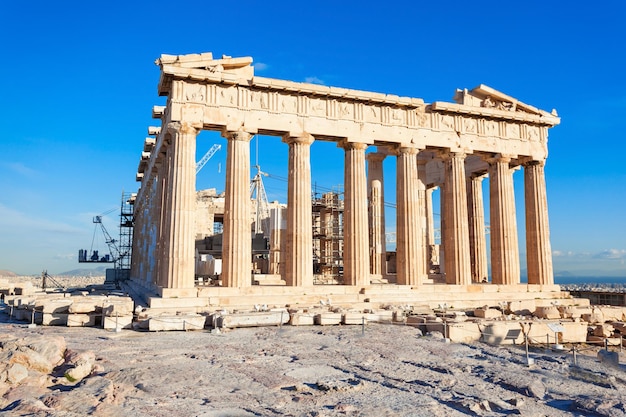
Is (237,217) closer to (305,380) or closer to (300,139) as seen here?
(300,139)

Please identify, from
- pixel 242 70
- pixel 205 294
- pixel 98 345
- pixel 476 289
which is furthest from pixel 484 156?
pixel 98 345

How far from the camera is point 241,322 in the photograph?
16.1 metres

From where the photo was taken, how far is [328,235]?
3853 centimetres

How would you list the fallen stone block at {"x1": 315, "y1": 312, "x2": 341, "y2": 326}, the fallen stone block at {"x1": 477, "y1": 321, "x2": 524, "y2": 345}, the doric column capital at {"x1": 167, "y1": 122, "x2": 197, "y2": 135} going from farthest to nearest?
the doric column capital at {"x1": 167, "y1": 122, "x2": 197, "y2": 135} → the fallen stone block at {"x1": 315, "y1": 312, "x2": 341, "y2": 326} → the fallen stone block at {"x1": 477, "y1": 321, "x2": 524, "y2": 345}

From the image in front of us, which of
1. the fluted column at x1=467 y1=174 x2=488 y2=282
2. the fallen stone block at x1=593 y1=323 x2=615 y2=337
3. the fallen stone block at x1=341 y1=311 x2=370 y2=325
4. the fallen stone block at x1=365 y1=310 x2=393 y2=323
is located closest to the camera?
the fallen stone block at x1=593 y1=323 x2=615 y2=337

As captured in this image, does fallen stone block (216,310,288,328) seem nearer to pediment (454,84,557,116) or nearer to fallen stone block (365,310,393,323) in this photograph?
fallen stone block (365,310,393,323)

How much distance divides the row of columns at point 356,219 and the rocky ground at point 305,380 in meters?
8.53

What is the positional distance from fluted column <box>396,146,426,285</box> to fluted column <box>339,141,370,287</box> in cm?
208

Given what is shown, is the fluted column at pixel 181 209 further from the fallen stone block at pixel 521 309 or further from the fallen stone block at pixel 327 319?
the fallen stone block at pixel 521 309

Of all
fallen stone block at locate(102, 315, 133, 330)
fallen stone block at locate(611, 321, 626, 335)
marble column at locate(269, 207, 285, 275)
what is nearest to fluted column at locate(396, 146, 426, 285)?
fallen stone block at locate(611, 321, 626, 335)

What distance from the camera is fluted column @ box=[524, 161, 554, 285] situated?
1110 inches

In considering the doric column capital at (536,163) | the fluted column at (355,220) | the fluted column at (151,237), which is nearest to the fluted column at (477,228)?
the doric column capital at (536,163)

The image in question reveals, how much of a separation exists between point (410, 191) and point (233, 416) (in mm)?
20000

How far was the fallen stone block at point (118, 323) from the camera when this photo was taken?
15.9 m
